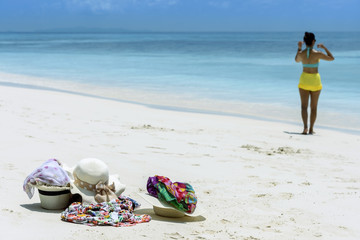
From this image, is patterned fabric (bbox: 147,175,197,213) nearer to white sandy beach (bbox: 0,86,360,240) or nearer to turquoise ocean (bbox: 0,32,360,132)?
white sandy beach (bbox: 0,86,360,240)

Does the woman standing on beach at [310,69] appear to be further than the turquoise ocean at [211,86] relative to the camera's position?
No

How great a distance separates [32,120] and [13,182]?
3.74m

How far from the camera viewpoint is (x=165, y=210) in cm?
445

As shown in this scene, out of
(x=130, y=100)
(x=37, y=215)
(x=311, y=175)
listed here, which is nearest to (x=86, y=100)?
(x=130, y=100)

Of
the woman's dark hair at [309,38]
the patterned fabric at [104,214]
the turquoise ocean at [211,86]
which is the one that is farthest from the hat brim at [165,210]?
the turquoise ocean at [211,86]

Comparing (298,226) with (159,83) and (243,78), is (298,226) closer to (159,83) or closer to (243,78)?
(159,83)

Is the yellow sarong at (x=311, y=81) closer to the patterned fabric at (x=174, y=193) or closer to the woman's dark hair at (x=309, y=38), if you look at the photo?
the woman's dark hair at (x=309, y=38)

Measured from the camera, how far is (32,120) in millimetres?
8656

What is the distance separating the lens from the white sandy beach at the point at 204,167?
4156mm

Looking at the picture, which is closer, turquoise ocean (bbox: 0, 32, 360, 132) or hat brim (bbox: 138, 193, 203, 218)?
hat brim (bbox: 138, 193, 203, 218)

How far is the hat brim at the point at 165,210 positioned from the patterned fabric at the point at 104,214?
145 millimetres

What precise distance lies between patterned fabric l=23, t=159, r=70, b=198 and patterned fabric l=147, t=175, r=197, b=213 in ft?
2.33

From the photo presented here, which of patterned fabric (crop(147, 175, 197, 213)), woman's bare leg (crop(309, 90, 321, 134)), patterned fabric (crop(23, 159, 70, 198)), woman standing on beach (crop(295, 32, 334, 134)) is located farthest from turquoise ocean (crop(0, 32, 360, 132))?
patterned fabric (crop(23, 159, 70, 198))

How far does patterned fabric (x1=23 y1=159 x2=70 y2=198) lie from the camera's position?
4.34 metres
